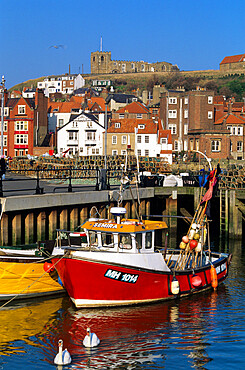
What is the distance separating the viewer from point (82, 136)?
83812mm

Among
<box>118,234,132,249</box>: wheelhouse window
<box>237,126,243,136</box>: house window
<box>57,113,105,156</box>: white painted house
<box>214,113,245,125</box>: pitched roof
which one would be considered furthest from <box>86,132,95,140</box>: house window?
<box>118,234,132,249</box>: wheelhouse window

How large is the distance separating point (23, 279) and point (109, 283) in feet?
10.4

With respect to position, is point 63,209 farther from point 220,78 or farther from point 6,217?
point 220,78

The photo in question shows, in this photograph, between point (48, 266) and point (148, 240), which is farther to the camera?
point (148, 240)

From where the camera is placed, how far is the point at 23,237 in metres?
25.9

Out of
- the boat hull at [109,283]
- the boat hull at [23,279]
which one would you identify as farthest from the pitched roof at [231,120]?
the boat hull at [23,279]

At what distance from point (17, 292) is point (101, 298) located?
307cm

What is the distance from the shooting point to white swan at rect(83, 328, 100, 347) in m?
16.6

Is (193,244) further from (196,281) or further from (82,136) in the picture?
(82,136)

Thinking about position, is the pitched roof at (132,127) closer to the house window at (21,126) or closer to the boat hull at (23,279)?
the house window at (21,126)

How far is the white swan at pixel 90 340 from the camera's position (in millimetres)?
16609

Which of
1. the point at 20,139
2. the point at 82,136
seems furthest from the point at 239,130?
the point at 20,139

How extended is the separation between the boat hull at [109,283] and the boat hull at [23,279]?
100 centimetres

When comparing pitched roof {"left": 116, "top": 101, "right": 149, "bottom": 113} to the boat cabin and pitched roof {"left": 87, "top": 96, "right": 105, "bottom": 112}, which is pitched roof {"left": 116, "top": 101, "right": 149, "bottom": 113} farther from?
the boat cabin
